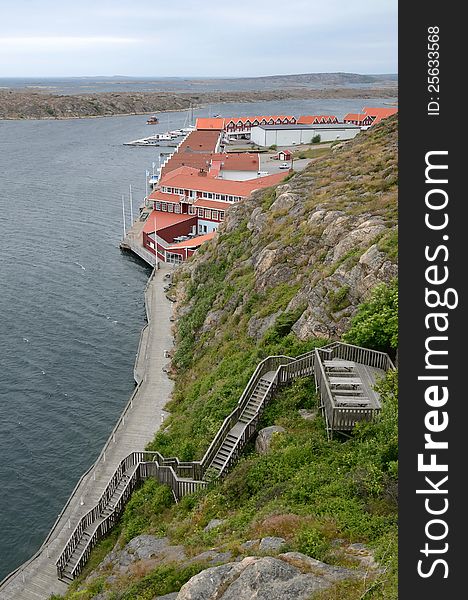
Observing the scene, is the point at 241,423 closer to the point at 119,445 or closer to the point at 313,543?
the point at 313,543

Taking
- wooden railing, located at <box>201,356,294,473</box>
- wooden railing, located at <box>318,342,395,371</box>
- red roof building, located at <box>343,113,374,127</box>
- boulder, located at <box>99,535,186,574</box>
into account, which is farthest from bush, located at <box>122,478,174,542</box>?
red roof building, located at <box>343,113,374,127</box>

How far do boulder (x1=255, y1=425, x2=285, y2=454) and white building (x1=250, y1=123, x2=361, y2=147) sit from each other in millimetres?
137697

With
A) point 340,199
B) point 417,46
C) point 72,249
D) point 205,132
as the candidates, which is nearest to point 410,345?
point 417,46

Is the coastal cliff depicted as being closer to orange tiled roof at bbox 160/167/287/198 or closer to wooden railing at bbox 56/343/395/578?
wooden railing at bbox 56/343/395/578

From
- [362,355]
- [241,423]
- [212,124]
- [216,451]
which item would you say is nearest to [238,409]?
[241,423]

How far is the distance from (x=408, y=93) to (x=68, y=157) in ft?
473

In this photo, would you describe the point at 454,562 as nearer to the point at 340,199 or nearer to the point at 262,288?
the point at 262,288

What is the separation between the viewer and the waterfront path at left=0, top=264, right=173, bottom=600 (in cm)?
2631

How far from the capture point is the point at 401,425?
1197cm

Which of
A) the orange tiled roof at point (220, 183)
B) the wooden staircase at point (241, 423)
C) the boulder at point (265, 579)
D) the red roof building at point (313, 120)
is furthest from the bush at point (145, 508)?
the red roof building at point (313, 120)

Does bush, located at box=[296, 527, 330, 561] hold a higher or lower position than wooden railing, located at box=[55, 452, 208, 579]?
higher

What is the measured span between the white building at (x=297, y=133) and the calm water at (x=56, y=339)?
50.6 metres

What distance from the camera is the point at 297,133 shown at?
15612 centimetres

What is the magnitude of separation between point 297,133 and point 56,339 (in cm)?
11616
